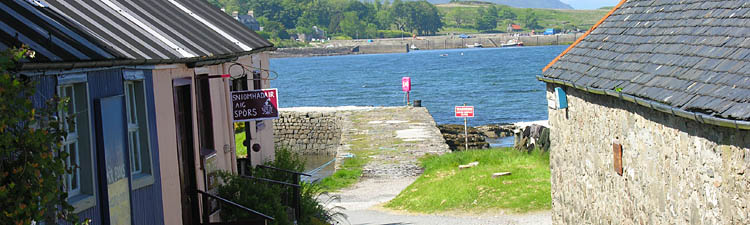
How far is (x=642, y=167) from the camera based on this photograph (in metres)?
10.5

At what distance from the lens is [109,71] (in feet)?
26.0

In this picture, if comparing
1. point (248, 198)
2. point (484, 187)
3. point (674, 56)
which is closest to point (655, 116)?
point (674, 56)

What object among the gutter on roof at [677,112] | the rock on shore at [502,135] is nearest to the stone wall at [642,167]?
the gutter on roof at [677,112]

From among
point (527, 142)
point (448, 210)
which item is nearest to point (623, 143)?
point (448, 210)

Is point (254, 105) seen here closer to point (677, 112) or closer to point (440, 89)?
point (677, 112)

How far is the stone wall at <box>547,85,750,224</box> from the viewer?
787 cm

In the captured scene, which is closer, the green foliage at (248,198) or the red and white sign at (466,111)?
the green foliage at (248,198)

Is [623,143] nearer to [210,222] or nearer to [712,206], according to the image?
[712,206]

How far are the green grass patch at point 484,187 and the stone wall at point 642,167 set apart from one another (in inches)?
158

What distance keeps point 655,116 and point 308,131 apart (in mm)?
36437

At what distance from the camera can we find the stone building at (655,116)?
7.98m

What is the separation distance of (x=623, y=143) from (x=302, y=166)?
18.2 ft

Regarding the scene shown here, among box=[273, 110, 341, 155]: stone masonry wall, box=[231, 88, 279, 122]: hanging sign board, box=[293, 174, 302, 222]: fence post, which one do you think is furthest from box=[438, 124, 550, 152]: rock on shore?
box=[231, 88, 279, 122]: hanging sign board

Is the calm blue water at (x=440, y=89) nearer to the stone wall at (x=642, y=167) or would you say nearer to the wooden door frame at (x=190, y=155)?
the stone wall at (x=642, y=167)
